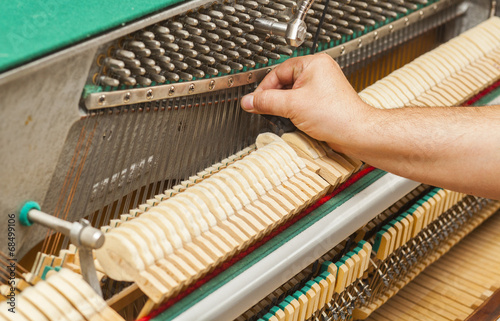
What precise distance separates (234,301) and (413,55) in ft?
6.38

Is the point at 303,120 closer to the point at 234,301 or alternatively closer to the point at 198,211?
the point at 198,211

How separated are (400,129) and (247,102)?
0.49 meters

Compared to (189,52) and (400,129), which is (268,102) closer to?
(189,52)

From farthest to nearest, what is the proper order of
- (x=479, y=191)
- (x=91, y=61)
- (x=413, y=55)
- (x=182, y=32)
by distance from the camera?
(x=413, y=55) → (x=479, y=191) → (x=182, y=32) → (x=91, y=61)

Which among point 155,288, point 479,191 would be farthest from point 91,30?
point 479,191

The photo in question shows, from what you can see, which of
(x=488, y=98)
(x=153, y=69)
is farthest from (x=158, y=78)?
(x=488, y=98)

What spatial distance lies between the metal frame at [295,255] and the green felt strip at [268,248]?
0.01 meters

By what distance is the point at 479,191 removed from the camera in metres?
1.96

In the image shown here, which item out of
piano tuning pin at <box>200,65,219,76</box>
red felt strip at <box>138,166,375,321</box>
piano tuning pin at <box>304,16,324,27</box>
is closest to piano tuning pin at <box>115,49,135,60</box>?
piano tuning pin at <box>200,65,219,76</box>

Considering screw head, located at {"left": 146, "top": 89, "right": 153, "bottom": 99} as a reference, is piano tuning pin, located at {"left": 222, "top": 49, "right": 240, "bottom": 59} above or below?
above

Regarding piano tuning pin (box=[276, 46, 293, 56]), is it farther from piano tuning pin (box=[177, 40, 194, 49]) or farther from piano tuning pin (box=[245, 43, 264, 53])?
piano tuning pin (box=[177, 40, 194, 49])

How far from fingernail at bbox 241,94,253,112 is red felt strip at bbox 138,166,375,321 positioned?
37 centimetres

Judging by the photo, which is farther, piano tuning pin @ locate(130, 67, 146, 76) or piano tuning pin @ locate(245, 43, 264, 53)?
piano tuning pin @ locate(245, 43, 264, 53)

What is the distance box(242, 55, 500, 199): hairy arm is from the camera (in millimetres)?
1929
